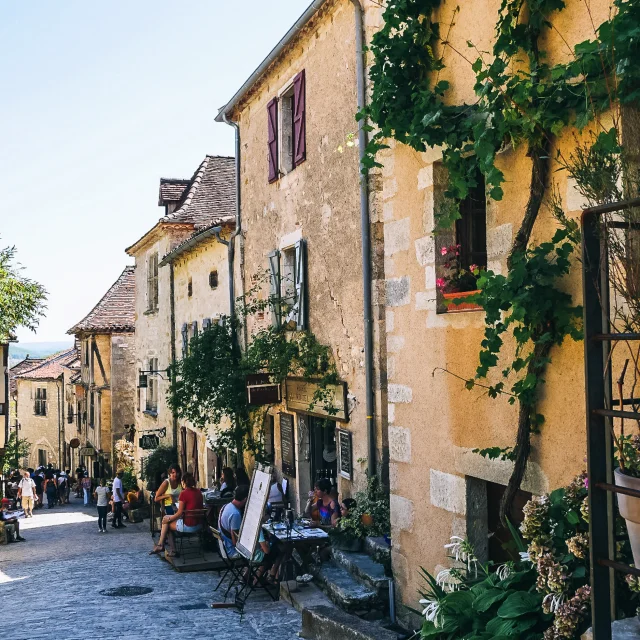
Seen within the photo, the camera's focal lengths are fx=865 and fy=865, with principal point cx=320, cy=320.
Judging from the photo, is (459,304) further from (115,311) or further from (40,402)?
(40,402)

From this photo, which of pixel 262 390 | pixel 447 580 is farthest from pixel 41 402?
pixel 447 580

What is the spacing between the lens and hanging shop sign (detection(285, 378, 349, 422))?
36.3 feet

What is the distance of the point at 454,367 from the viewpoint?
6.32 m

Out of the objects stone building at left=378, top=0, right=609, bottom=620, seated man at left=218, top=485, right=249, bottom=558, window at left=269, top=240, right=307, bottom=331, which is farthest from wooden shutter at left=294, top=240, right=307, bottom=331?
stone building at left=378, top=0, right=609, bottom=620

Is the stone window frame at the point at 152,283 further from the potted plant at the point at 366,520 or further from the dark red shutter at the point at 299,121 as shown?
the potted plant at the point at 366,520

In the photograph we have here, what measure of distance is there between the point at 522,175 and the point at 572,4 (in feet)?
3.48

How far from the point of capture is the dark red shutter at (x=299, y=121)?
41.1 feet

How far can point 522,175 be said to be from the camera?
5586 millimetres

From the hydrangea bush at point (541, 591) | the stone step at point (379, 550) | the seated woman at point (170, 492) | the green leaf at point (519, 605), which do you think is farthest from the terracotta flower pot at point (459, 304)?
the seated woman at point (170, 492)

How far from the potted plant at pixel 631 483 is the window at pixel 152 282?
2141 cm

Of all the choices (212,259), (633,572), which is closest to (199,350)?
(212,259)

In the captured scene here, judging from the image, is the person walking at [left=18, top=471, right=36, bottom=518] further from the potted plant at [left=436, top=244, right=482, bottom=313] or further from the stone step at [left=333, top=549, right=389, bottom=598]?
the potted plant at [left=436, top=244, right=482, bottom=313]

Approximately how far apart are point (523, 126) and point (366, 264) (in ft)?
17.0

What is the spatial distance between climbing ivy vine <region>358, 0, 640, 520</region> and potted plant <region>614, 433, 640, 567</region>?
1.62m
